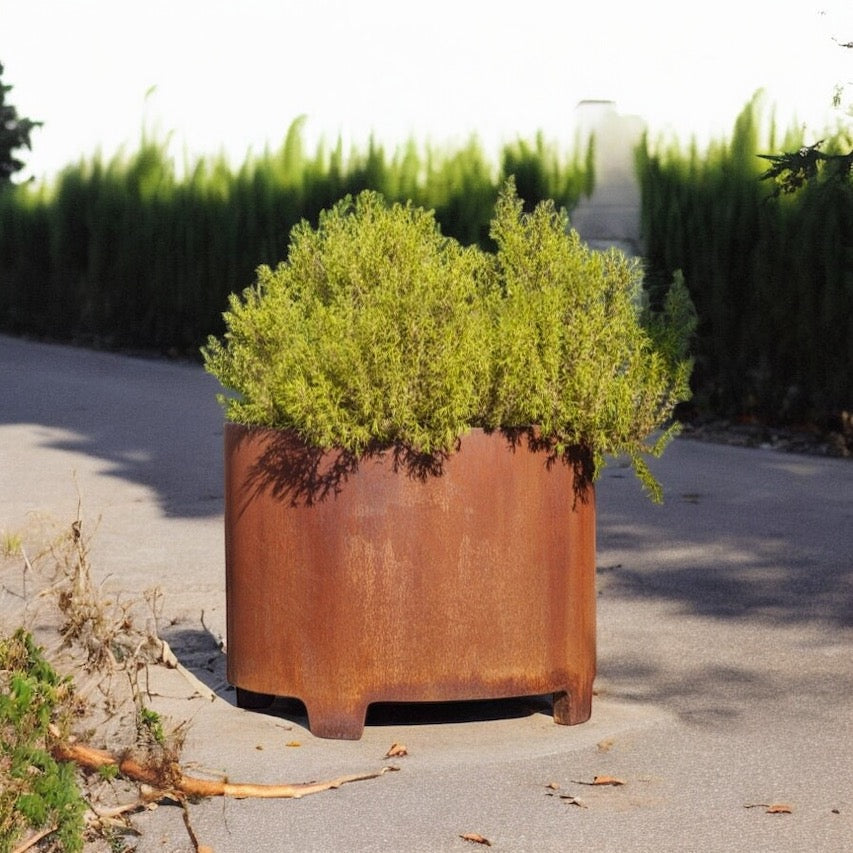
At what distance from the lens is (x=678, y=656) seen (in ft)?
17.5

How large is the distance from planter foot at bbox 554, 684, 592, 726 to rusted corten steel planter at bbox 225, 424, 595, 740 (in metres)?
0.08

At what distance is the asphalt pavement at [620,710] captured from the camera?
3.62m

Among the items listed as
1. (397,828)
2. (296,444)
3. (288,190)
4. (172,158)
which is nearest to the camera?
(397,828)

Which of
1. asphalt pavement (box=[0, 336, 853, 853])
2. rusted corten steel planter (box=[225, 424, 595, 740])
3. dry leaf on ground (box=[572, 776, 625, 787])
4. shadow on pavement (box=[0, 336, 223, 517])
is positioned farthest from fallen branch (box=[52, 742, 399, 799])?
shadow on pavement (box=[0, 336, 223, 517])

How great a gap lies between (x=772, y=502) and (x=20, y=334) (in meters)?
13.8

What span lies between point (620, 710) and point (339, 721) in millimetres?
919

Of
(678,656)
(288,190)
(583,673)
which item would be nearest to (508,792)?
(583,673)

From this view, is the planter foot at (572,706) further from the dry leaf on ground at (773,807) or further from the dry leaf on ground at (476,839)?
the dry leaf on ground at (476,839)

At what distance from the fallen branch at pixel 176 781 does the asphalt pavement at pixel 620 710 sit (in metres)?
0.04

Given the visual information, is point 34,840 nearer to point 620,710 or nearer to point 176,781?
point 176,781

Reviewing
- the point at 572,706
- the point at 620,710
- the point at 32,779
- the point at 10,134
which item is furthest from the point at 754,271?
the point at 10,134

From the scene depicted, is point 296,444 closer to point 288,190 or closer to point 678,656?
point 678,656

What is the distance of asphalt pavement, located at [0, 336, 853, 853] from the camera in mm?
3623

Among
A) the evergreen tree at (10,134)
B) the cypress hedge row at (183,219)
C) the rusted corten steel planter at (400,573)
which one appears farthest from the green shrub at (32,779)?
the evergreen tree at (10,134)
